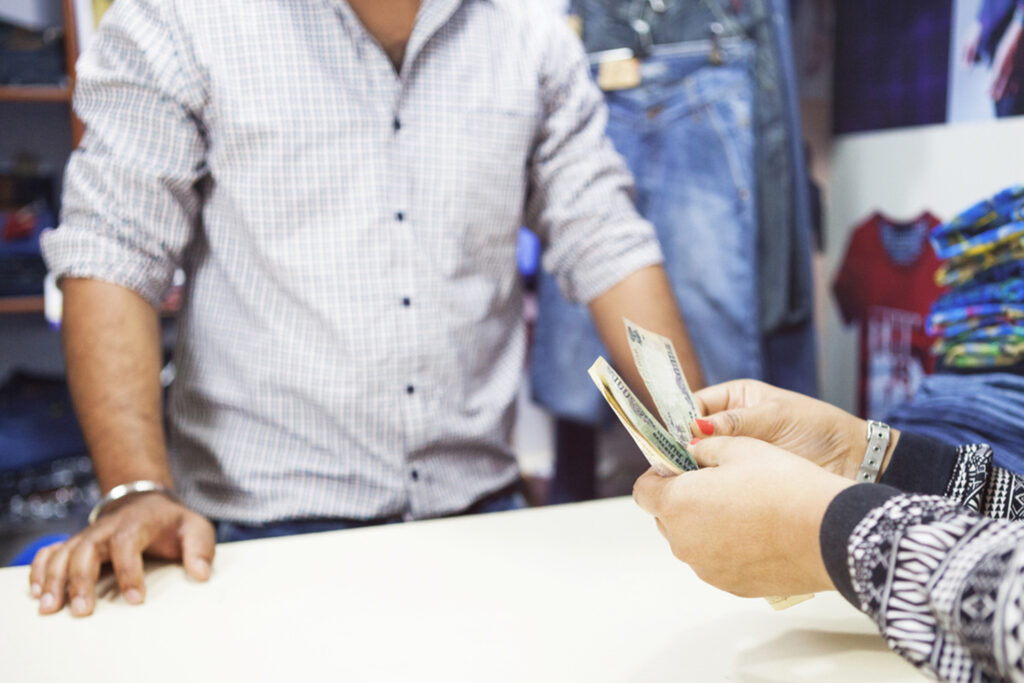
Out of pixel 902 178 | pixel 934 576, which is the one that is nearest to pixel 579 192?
A: pixel 902 178

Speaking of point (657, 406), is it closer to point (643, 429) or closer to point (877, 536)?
point (643, 429)

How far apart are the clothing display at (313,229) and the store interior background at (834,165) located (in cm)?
53

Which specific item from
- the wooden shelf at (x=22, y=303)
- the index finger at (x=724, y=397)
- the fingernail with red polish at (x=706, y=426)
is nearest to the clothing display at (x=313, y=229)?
the index finger at (x=724, y=397)

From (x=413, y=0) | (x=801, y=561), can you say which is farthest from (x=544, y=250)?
(x=801, y=561)

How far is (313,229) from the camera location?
1.18 meters

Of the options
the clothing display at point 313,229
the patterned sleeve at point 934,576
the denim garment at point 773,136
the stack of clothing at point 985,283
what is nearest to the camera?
the patterned sleeve at point 934,576

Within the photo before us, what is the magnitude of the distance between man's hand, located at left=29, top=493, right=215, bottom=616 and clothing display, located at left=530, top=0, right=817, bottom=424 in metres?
1.22

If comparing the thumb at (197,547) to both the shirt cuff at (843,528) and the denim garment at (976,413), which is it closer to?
the shirt cuff at (843,528)

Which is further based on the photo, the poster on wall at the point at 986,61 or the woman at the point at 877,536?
the poster on wall at the point at 986,61

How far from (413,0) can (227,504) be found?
0.80m

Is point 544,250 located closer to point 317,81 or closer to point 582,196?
point 582,196

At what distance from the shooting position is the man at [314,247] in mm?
1120

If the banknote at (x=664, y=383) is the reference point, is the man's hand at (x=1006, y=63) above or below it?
above

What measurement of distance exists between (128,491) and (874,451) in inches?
34.0
